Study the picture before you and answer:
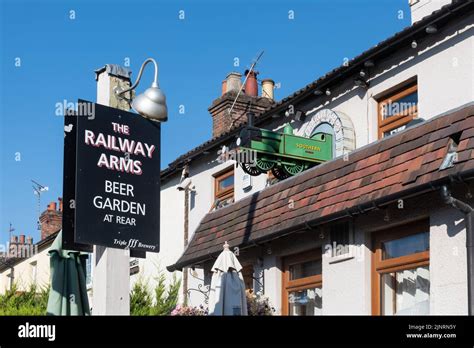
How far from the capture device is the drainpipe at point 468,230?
1097 cm

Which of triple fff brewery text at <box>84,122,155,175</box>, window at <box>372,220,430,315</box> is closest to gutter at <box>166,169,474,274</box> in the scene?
window at <box>372,220,430,315</box>

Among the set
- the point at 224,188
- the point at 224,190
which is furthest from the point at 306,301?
the point at 224,188

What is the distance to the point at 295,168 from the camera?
1561cm

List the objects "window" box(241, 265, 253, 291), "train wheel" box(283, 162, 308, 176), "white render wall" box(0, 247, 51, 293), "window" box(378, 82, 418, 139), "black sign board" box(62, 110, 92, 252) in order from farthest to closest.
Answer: "white render wall" box(0, 247, 51, 293) → "window" box(241, 265, 253, 291) → "train wheel" box(283, 162, 308, 176) → "window" box(378, 82, 418, 139) → "black sign board" box(62, 110, 92, 252)

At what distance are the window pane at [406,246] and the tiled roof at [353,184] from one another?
0.79 meters

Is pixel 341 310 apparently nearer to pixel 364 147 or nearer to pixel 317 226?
pixel 317 226

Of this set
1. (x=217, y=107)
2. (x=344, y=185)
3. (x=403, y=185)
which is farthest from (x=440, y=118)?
(x=217, y=107)

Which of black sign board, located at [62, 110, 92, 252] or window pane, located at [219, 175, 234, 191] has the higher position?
window pane, located at [219, 175, 234, 191]

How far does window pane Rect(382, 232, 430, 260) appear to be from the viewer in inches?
485

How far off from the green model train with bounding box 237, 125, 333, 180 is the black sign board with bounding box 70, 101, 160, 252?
195 inches

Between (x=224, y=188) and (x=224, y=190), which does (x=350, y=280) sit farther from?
(x=224, y=188)

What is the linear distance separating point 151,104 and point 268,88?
40.5 feet

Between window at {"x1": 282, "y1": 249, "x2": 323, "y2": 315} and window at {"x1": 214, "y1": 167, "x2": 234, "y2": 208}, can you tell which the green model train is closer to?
window at {"x1": 282, "y1": 249, "x2": 323, "y2": 315}
